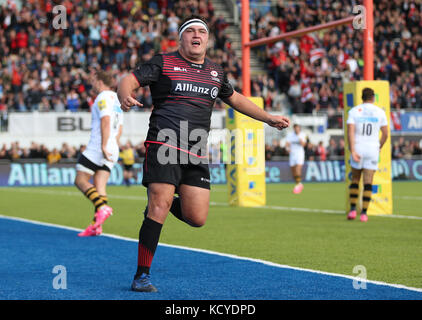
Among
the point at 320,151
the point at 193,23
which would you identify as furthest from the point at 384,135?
the point at 320,151

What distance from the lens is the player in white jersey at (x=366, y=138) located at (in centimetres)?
1246

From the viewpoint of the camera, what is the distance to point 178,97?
241 inches

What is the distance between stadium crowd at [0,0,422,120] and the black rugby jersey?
→ 21848mm

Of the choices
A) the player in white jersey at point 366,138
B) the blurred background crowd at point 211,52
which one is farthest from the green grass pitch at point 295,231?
the blurred background crowd at point 211,52

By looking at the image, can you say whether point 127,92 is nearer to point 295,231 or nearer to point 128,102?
point 128,102

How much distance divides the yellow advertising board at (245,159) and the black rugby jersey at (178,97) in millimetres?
9849

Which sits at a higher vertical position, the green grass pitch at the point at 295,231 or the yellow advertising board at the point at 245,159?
the yellow advertising board at the point at 245,159

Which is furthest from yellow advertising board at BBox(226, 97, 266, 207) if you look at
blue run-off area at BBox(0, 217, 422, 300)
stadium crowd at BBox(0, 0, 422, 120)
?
stadium crowd at BBox(0, 0, 422, 120)

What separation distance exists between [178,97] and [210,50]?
89.2 ft

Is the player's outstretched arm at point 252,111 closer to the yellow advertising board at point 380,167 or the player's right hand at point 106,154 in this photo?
the player's right hand at point 106,154

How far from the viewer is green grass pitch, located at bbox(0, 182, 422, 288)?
7.66 m

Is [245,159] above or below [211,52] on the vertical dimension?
below

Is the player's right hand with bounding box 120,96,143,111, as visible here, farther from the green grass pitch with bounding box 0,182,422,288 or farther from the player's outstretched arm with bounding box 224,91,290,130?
the green grass pitch with bounding box 0,182,422,288

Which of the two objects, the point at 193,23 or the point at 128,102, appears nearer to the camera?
the point at 128,102
